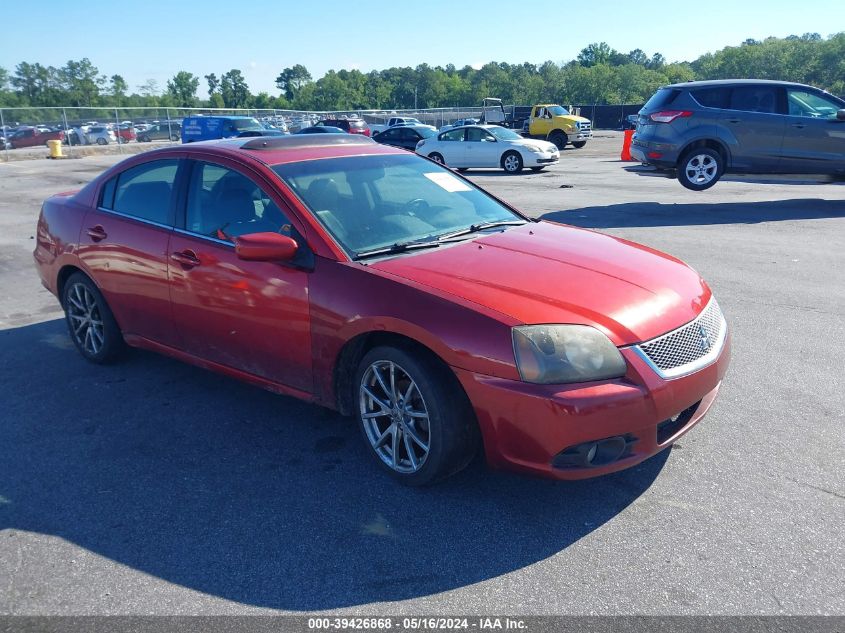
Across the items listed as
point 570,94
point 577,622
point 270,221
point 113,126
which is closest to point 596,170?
point 270,221

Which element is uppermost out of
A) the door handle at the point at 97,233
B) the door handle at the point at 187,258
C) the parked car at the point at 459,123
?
the parked car at the point at 459,123

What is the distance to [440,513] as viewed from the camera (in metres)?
3.13

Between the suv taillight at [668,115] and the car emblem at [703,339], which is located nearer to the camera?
the car emblem at [703,339]

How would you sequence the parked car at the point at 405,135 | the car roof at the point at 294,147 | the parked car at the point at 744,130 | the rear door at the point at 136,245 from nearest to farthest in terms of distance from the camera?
the car roof at the point at 294,147 < the rear door at the point at 136,245 < the parked car at the point at 744,130 < the parked car at the point at 405,135

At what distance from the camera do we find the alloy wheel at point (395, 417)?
3242 millimetres

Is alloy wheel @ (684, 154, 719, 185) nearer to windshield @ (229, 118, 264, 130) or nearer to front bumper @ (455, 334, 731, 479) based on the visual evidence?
front bumper @ (455, 334, 731, 479)

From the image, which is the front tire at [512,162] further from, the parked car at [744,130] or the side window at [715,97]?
the side window at [715,97]

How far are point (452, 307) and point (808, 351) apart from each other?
10.9 ft

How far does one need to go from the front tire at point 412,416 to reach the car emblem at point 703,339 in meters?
1.15

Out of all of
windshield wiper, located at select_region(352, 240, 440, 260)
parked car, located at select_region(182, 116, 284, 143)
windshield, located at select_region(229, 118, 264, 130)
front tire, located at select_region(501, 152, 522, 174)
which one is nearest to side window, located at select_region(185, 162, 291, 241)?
windshield wiper, located at select_region(352, 240, 440, 260)

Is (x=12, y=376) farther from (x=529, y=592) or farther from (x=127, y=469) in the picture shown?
(x=529, y=592)

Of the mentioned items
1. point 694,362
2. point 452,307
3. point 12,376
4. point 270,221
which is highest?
point 270,221

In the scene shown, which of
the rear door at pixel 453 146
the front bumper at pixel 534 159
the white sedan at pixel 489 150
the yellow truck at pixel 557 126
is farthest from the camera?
the yellow truck at pixel 557 126

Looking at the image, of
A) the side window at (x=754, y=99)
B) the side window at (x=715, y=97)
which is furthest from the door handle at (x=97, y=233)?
the side window at (x=754, y=99)
